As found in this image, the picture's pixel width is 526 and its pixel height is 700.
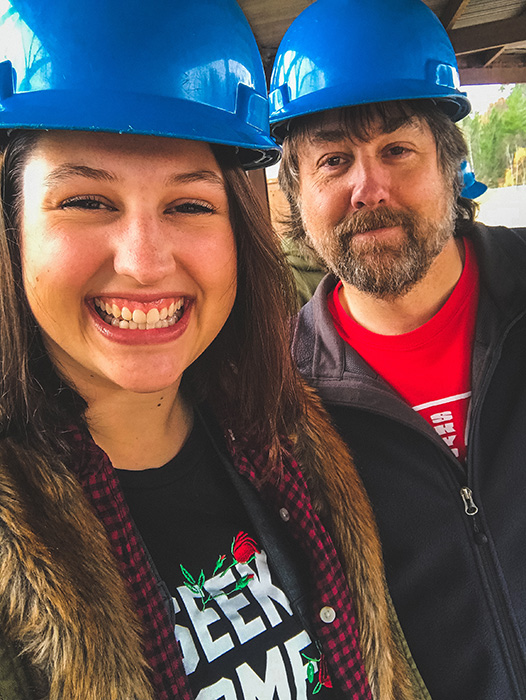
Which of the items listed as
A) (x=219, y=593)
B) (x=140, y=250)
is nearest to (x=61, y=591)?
(x=219, y=593)

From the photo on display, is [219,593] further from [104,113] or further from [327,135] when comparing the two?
[327,135]

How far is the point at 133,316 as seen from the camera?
1075 millimetres

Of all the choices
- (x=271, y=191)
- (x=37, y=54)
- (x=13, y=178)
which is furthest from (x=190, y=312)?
(x=271, y=191)

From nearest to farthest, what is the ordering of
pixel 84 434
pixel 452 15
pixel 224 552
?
pixel 84 434 → pixel 224 552 → pixel 452 15

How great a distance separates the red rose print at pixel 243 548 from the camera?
1285 mm

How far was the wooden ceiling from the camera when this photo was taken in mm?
3324

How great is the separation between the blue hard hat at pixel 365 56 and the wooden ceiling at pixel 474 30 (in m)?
1.62

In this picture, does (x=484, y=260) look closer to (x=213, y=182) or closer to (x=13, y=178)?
(x=213, y=182)

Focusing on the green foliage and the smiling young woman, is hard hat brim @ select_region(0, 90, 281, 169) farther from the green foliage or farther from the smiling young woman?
the green foliage

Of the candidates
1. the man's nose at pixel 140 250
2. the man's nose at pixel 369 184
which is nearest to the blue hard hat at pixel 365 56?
the man's nose at pixel 369 184

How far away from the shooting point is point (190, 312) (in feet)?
3.90

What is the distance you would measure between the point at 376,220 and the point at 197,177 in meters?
0.99

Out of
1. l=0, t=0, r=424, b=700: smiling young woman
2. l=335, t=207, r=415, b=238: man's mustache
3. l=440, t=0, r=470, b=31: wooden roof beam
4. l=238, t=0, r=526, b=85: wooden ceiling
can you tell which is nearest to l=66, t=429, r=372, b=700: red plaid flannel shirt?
l=0, t=0, r=424, b=700: smiling young woman

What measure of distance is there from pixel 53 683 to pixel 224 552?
0.47 meters
